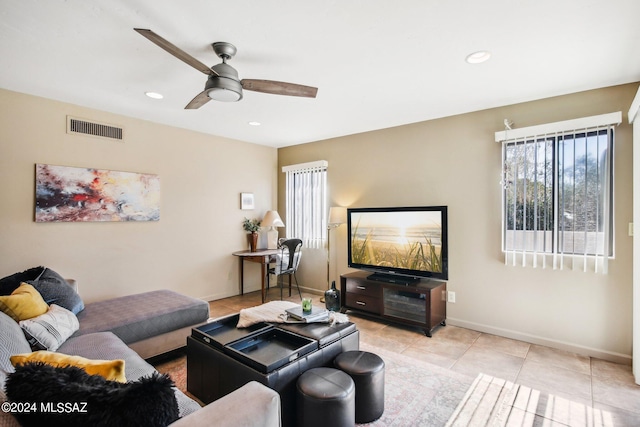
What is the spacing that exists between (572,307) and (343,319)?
88.9 inches

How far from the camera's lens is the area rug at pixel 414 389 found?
202 centimetres

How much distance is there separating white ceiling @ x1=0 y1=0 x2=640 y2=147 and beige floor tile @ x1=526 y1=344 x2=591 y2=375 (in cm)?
231

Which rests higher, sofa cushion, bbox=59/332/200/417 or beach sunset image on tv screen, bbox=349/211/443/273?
beach sunset image on tv screen, bbox=349/211/443/273

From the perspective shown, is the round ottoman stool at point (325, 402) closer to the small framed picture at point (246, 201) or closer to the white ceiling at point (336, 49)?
the white ceiling at point (336, 49)

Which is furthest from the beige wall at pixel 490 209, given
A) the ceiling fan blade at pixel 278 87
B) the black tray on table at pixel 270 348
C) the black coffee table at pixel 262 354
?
the black tray on table at pixel 270 348

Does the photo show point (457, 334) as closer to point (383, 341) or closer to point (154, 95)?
point (383, 341)

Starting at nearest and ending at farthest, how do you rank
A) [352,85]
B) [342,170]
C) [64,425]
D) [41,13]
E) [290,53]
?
[64,425] < [41,13] < [290,53] < [352,85] < [342,170]

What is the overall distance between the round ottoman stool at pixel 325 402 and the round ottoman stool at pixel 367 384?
17cm

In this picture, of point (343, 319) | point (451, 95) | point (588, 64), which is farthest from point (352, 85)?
point (343, 319)

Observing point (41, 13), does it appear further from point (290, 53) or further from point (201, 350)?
point (201, 350)

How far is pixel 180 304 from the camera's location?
9.71 ft

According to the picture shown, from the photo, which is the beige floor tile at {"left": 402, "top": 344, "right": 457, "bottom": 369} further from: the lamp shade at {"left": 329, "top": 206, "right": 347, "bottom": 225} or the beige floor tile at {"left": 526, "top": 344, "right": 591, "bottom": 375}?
the lamp shade at {"left": 329, "top": 206, "right": 347, "bottom": 225}

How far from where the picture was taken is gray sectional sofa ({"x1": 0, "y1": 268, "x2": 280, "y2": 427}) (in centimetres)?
114

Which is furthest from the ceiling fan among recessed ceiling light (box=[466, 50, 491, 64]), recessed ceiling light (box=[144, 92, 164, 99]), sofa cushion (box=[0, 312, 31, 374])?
sofa cushion (box=[0, 312, 31, 374])
